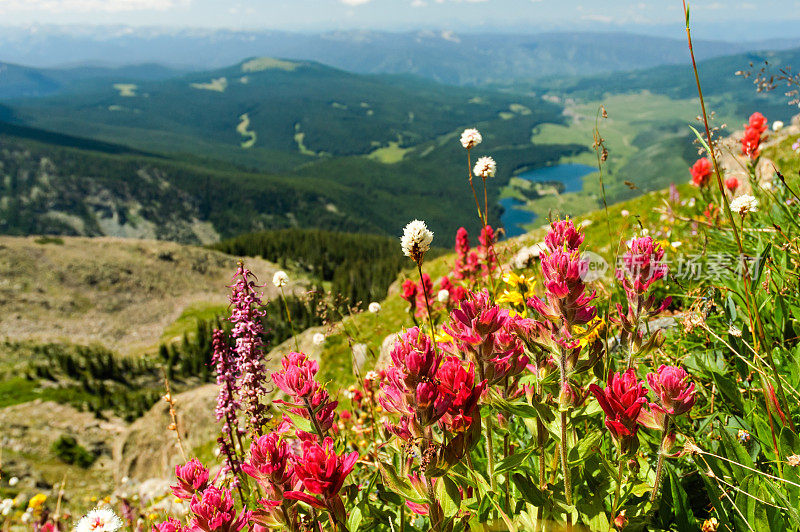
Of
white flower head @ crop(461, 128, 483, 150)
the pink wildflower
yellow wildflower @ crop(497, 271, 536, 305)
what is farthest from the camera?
white flower head @ crop(461, 128, 483, 150)

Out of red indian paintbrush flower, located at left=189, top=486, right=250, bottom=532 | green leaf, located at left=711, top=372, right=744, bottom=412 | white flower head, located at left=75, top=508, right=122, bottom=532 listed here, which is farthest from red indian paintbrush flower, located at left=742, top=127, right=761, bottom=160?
white flower head, located at left=75, top=508, right=122, bottom=532

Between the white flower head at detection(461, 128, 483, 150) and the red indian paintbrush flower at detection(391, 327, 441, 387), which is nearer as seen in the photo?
the red indian paintbrush flower at detection(391, 327, 441, 387)

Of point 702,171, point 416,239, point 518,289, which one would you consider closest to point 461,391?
point 416,239

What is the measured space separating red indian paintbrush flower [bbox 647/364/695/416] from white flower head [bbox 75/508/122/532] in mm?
2339

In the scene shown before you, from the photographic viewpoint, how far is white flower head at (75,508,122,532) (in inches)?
75.1

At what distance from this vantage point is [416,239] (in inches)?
90.5

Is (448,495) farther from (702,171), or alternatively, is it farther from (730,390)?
(702,171)

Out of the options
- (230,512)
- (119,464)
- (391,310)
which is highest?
(230,512)

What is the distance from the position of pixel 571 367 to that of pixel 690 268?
3471 millimetres

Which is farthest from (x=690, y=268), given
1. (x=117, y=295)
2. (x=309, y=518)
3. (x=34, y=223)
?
(x=34, y=223)

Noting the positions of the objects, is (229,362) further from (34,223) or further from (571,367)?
(34,223)

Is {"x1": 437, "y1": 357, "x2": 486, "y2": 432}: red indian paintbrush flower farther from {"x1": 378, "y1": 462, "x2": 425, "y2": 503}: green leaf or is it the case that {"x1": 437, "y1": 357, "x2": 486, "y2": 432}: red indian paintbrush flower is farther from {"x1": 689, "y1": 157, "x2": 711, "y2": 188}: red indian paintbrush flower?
{"x1": 689, "y1": 157, "x2": 711, "y2": 188}: red indian paintbrush flower

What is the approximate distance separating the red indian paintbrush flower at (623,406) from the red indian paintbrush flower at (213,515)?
4.91ft

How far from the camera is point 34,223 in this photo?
196875 millimetres
